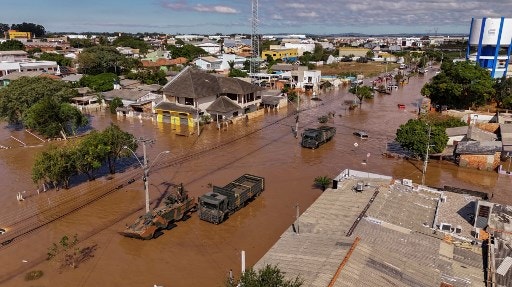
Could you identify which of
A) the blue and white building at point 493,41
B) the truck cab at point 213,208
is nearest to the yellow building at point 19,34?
the blue and white building at point 493,41

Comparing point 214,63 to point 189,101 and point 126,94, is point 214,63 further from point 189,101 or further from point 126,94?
point 189,101

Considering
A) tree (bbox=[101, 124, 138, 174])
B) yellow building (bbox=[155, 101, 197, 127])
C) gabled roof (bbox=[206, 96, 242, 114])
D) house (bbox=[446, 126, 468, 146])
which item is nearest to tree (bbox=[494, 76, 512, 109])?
house (bbox=[446, 126, 468, 146])

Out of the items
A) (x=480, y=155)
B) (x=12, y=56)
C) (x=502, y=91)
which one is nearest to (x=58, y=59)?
(x=12, y=56)

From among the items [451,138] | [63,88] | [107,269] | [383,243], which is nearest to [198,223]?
[107,269]

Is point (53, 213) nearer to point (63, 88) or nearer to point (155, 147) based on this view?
point (155, 147)

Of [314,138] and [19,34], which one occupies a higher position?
[19,34]

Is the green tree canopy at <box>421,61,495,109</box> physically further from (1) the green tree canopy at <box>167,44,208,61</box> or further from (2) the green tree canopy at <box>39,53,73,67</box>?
(2) the green tree canopy at <box>39,53,73,67</box>
